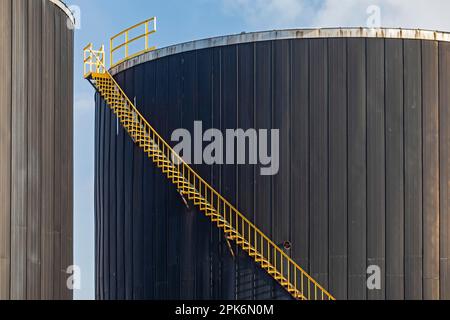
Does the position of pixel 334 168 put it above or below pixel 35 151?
below

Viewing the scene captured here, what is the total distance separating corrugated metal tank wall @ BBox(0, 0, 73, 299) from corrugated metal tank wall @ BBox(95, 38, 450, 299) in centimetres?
499

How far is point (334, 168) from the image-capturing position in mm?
26031

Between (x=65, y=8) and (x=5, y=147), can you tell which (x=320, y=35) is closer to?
(x=65, y=8)

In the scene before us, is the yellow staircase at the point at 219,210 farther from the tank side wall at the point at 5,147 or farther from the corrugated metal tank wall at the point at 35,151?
the tank side wall at the point at 5,147

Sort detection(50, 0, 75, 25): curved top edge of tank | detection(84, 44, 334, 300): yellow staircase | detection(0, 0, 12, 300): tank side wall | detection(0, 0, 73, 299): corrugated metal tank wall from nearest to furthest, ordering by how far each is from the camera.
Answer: detection(0, 0, 12, 300): tank side wall < detection(0, 0, 73, 299): corrugated metal tank wall < detection(50, 0, 75, 25): curved top edge of tank < detection(84, 44, 334, 300): yellow staircase

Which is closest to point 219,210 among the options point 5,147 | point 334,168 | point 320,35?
point 334,168

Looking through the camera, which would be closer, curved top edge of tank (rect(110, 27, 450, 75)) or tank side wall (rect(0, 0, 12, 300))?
tank side wall (rect(0, 0, 12, 300))

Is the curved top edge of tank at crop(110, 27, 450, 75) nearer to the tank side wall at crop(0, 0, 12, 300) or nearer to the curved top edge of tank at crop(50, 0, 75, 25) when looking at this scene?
the curved top edge of tank at crop(50, 0, 75, 25)

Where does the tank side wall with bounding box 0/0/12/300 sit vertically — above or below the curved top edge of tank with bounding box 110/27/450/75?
below

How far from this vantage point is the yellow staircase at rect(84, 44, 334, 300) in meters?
25.7

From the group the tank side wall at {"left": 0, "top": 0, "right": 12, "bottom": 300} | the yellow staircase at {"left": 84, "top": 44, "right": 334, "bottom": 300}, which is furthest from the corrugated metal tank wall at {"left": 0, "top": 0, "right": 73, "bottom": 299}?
the yellow staircase at {"left": 84, "top": 44, "right": 334, "bottom": 300}

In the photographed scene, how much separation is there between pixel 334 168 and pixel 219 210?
369 cm
